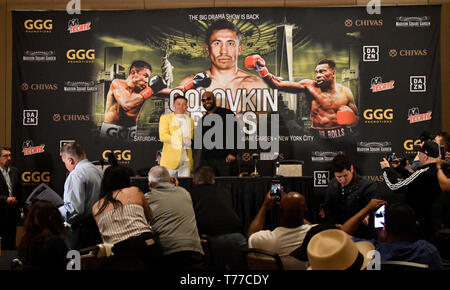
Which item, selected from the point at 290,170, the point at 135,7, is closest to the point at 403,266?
the point at 290,170

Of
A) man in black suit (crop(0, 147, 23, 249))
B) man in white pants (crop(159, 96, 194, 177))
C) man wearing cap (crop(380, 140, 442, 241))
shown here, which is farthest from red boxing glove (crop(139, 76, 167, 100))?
man wearing cap (crop(380, 140, 442, 241))

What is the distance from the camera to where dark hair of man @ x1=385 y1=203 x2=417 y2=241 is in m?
2.72

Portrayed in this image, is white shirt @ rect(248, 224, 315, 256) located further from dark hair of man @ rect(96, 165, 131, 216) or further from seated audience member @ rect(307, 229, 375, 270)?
dark hair of man @ rect(96, 165, 131, 216)

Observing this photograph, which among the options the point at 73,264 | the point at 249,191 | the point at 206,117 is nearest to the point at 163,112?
the point at 206,117

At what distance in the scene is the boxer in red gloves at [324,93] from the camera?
6.92m

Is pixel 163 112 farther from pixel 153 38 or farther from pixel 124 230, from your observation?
pixel 124 230

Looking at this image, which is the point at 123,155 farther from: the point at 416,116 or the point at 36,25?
the point at 416,116

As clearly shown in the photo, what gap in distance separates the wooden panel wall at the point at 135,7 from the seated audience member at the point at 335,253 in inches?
199

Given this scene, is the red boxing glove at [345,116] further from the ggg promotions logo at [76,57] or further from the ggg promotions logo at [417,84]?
the ggg promotions logo at [76,57]

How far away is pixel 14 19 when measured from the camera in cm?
705

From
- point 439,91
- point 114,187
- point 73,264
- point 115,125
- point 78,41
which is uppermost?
point 78,41

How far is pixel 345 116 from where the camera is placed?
22.7ft

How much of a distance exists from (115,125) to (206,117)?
5.30ft

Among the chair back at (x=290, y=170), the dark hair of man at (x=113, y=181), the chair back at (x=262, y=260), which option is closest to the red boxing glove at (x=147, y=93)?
the chair back at (x=290, y=170)
